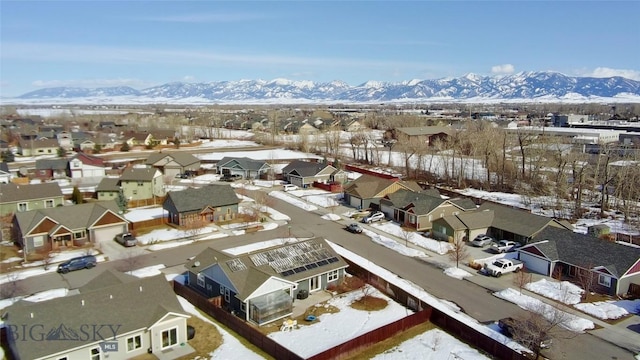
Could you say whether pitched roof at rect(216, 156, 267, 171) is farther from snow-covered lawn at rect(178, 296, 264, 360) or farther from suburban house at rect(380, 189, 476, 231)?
snow-covered lawn at rect(178, 296, 264, 360)

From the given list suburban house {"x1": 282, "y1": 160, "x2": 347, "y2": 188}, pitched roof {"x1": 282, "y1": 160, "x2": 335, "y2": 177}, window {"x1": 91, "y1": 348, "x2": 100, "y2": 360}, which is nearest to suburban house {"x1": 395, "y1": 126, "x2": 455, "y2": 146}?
suburban house {"x1": 282, "y1": 160, "x2": 347, "y2": 188}

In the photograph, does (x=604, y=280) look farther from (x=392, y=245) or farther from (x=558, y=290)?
(x=392, y=245)

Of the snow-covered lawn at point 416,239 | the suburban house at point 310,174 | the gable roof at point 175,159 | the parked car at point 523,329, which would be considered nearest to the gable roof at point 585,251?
the snow-covered lawn at point 416,239

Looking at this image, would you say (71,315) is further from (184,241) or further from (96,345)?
(184,241)

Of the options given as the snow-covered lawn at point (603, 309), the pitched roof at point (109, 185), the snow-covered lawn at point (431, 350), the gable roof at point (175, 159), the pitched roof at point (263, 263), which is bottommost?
the snow-covered lawn at point (603, 309)

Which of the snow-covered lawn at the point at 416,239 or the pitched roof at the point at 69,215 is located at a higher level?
the pitched roof at the point at 69,215

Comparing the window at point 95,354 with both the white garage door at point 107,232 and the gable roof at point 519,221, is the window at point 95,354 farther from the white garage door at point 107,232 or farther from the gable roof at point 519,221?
the gable roof at point 519,221
